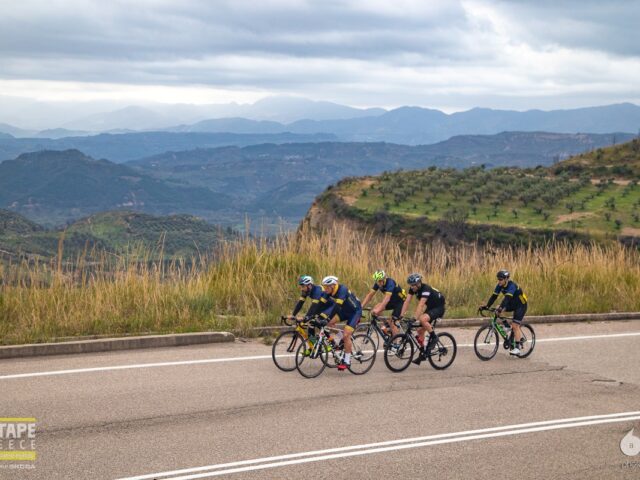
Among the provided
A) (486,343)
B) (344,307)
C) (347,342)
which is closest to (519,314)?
(486,343)

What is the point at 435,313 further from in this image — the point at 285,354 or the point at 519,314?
the point at 285,354

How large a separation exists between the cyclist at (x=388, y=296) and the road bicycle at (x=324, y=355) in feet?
1.82

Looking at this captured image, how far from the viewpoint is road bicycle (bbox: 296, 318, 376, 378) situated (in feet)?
35.9

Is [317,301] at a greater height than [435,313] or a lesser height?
greater

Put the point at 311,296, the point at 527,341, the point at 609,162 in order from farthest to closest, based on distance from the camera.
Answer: the point at 609,162, the point at 527,341, the point at 311,296

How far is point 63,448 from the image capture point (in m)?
7.72

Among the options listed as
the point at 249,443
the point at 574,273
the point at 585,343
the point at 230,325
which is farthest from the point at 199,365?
the point at 574,273

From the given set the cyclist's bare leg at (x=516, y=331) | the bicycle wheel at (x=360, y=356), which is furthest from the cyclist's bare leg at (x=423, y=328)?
the cyclist's bare leg at (x=516, y=331)

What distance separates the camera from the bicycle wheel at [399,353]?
448 inches

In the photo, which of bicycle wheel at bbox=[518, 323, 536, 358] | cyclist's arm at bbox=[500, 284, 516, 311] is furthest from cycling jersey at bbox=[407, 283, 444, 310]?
bicycle wheel at bbox=[518, 323, 536, 358]

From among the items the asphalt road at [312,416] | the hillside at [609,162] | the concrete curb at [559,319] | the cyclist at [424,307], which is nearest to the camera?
the asphalt road at [312,416]

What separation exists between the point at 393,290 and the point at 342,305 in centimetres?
99

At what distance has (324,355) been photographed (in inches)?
452

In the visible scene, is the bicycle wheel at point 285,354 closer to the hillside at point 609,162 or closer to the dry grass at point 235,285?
the dry grass at point 235,285
